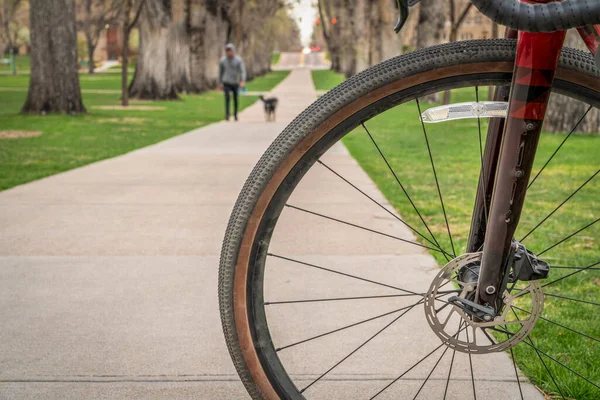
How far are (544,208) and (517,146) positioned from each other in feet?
18.7

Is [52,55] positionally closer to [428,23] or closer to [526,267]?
[428,23]

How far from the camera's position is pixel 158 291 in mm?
4570

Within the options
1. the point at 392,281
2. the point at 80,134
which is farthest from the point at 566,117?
the point at 392,281

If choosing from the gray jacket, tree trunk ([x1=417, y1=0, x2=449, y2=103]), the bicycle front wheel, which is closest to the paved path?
the bicycle front wheel

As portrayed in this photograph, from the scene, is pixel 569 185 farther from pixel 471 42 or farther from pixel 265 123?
pixel 265 123

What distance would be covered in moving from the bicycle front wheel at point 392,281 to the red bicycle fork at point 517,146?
0.20 ft

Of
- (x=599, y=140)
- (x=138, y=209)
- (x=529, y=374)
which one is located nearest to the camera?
(x=529, y=374)

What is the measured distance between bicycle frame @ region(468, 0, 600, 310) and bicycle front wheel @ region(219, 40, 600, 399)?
60 millimetres

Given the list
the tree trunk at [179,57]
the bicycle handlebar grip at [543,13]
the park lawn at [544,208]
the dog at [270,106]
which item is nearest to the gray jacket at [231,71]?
the dog at [270,106]

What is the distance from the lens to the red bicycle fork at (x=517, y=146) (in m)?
2.01

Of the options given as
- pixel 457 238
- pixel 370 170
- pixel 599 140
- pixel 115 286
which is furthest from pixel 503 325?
pixel 599 140

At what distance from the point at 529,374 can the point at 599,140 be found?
1218cm

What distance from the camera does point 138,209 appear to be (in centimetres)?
722

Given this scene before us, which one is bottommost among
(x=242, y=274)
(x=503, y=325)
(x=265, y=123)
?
(x=265, y=123)
